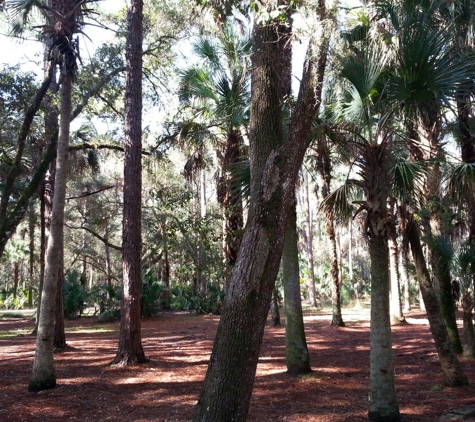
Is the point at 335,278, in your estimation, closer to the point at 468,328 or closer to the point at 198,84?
the point at 468,328

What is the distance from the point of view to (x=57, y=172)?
26.9 ft

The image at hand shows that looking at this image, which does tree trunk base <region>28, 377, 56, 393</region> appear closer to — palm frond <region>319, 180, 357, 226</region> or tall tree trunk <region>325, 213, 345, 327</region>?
palm frond <region>319, 180, 357, 226</region>

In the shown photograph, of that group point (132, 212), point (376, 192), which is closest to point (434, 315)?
point (376, 192)

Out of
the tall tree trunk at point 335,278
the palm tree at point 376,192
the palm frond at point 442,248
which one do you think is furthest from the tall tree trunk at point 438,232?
the tall tree trunk at point 335,278

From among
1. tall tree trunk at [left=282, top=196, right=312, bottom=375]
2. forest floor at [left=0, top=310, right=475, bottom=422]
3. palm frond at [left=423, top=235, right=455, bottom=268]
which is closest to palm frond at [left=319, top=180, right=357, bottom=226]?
tall tree trunk at [left=282, top=196, right=312, bottom=375]

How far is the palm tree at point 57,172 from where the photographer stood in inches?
307

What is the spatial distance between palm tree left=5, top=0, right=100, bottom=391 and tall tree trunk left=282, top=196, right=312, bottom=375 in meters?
3.89

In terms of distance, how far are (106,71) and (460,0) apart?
8.51m

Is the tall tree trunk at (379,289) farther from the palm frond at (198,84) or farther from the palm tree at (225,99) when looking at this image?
the palm frond at (198,84)

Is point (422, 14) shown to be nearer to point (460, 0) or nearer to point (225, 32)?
point (460, 0)

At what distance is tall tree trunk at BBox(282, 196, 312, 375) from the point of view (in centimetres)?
863

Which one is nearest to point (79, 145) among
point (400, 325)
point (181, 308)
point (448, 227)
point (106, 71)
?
point (106, 71)

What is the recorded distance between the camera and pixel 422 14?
609 centimetres

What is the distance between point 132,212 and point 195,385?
370 centimetres
